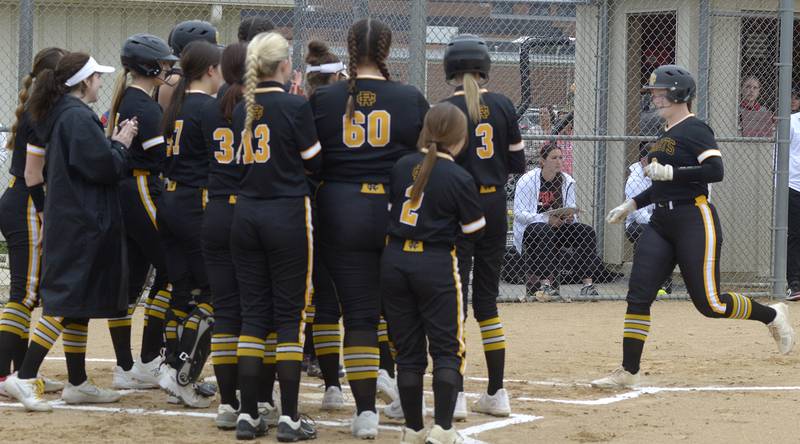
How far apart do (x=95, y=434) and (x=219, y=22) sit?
9091mm

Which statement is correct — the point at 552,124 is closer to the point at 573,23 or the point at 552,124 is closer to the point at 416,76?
the point at 573,23

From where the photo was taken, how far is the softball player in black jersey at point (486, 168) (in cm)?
656

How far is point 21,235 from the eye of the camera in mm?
7086

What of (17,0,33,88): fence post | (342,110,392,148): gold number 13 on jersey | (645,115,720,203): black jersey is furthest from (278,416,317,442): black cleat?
(17,0,33,88): fence post

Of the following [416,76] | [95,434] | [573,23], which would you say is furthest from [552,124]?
[95,434]

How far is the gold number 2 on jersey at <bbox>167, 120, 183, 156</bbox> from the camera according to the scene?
6772 millimetres

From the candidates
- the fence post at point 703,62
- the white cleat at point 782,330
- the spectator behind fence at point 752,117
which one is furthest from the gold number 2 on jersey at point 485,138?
the spectator behind fence at point 752,117

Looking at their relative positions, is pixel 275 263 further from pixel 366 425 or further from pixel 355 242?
pixel 366 425

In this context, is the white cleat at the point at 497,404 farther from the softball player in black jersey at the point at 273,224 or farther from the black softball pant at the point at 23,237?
the black softball pant at the point at 23,237

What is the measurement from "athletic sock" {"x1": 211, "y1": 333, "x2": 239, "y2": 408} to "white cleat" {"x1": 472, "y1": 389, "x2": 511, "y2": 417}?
1408 mm

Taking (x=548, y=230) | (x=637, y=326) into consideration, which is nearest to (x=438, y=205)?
(x=637, y=326)

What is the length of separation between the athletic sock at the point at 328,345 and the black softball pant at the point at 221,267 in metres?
0.47

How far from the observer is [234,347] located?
631 centimetres

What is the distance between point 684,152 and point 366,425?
9.46ft
